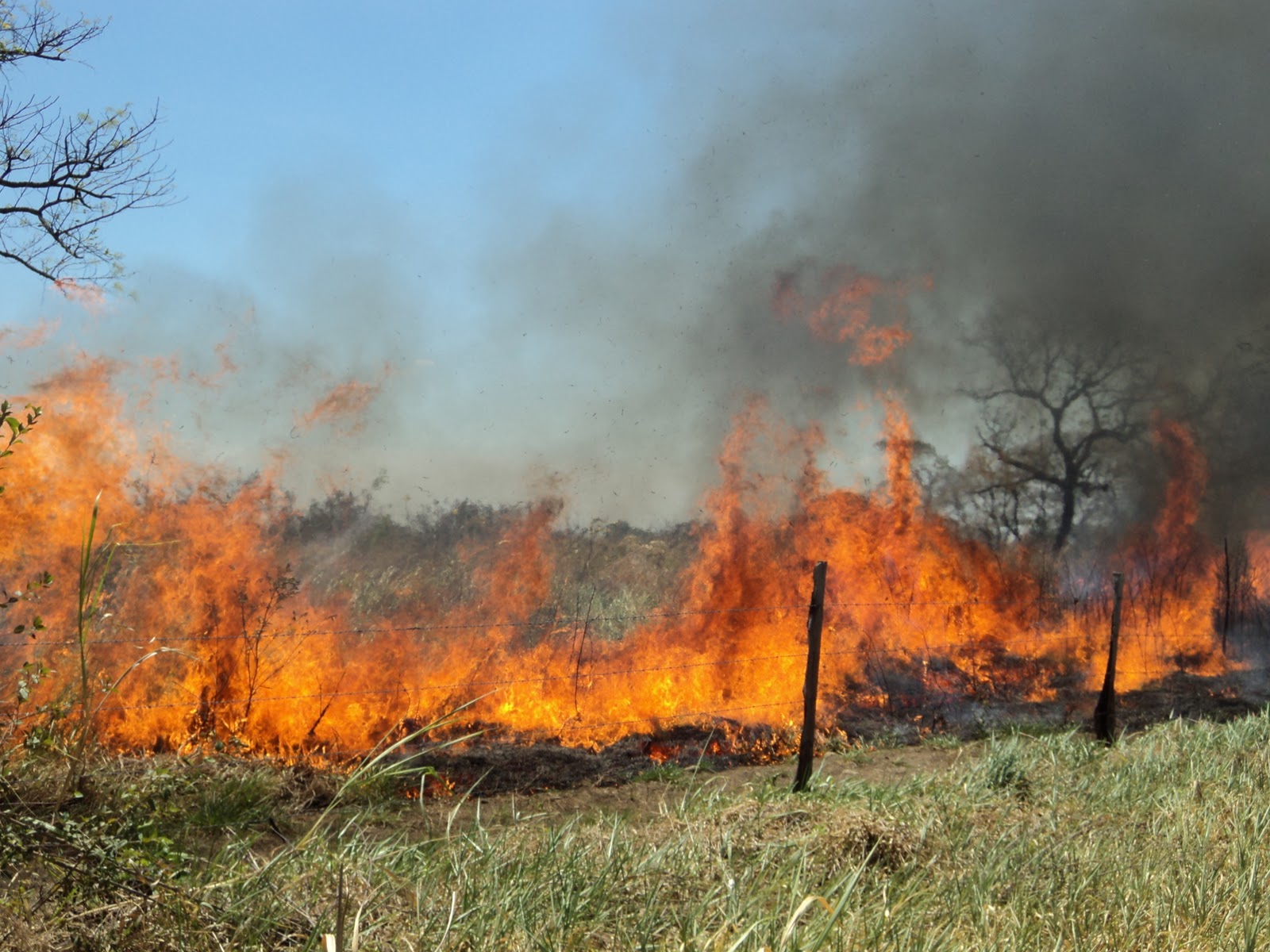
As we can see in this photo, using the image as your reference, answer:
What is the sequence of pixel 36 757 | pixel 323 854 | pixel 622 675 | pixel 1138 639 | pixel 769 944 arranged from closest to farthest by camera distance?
pixel 769 944, pixel 323 854, pixel 36 757, pixel 622 675, pixel 1138 639

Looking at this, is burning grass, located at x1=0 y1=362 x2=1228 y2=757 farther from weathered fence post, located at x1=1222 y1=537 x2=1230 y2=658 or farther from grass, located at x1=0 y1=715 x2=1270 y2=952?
grass, located at x1=0 y1=715 x2=1270 y2=952

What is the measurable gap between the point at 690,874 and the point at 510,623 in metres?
7.85

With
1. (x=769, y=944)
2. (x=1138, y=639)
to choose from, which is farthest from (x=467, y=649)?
(x=1138, y=639)

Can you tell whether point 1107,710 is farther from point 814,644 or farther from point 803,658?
point 814,644

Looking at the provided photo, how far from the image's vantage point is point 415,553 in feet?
57.0

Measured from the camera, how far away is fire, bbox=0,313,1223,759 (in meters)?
10.1

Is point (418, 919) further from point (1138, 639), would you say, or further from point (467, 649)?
point (1138, 639)

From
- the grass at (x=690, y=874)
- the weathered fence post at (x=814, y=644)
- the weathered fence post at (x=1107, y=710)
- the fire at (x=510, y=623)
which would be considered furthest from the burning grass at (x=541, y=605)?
the weathered fence post at (x=1107, y=710)

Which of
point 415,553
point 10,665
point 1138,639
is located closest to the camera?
point 10,665

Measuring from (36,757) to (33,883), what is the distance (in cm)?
116

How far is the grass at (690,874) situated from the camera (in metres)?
3.39

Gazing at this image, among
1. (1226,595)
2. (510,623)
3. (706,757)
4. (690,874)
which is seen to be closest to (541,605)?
(510,623)

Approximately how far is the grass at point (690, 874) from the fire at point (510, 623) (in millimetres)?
2870

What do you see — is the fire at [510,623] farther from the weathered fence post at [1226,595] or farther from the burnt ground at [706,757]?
the weathered fence post at [1226,595]
